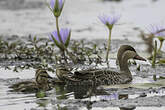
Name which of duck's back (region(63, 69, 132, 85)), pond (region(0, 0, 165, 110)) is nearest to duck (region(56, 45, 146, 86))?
duck's back (region(63, 69, 132, 85))

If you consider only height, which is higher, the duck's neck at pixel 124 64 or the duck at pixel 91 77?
the duck's neck at pixel 124 64

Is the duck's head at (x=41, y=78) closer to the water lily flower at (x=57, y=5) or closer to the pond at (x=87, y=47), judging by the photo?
the pond at (x=87, y=47)

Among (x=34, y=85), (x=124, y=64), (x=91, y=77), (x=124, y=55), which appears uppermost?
(x=124, y=55)

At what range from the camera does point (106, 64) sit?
10227 millimetres

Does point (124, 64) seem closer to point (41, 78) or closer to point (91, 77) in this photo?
point (91, 77)

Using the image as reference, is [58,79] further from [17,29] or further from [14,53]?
[17,29]

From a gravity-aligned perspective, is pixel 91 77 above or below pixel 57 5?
below

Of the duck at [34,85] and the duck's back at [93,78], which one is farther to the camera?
the duck's back at [93,78]

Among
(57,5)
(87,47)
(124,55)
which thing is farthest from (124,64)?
(87,47)

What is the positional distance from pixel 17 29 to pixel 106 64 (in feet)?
23.3

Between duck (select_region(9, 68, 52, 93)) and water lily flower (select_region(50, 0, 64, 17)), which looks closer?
duck (select_region(9, 68, 52, 93))

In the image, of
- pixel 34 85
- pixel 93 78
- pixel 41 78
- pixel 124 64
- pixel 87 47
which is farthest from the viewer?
pixel 87 47

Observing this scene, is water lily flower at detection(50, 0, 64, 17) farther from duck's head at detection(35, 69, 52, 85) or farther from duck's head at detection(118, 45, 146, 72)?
duck's head at detection(118, 45, 146, 72)

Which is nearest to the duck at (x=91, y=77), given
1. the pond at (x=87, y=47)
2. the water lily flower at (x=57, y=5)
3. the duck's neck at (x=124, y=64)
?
the pond at (x=87, y=47)
